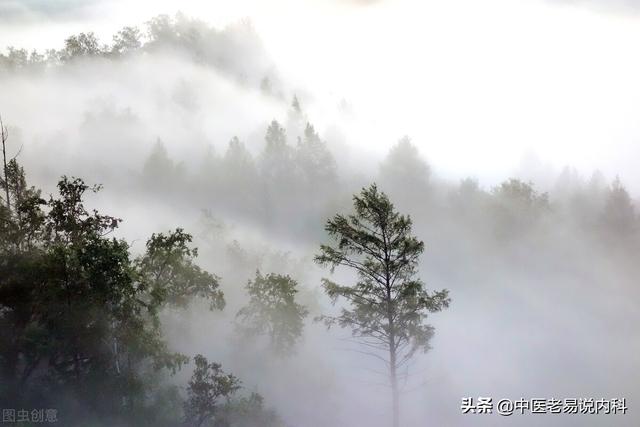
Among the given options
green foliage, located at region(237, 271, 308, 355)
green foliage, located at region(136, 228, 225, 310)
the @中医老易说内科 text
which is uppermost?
green foliage, located at region(136, 228, 225, 310)

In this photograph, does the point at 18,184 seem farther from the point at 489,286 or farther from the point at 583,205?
the point at 583,205

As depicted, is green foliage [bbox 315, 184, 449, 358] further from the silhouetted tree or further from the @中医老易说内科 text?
the @中医老易说内科 text

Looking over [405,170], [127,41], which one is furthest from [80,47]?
[405,170]

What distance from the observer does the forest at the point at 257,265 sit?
22422 millimetres

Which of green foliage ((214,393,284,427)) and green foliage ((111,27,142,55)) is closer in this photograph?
green foliage ((214,393,284,427))

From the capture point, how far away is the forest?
22422mm

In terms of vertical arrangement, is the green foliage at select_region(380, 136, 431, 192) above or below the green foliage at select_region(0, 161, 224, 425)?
above

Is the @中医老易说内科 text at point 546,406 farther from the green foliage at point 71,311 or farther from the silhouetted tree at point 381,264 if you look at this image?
the green foliage at point 71,311

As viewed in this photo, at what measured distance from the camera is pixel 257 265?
2201 inches

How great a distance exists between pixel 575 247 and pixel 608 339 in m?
18.8

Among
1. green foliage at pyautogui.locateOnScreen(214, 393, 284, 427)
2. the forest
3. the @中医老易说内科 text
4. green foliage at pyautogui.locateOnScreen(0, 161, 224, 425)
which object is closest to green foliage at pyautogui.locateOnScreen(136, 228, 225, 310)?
the forest

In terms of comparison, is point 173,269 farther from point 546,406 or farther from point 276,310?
point 546,406

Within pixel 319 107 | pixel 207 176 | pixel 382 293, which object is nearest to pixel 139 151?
pixel 207 176

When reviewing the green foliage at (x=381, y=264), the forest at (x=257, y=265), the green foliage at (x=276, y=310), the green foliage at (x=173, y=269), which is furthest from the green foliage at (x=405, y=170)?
the green foliage at (x=381, y=264)
